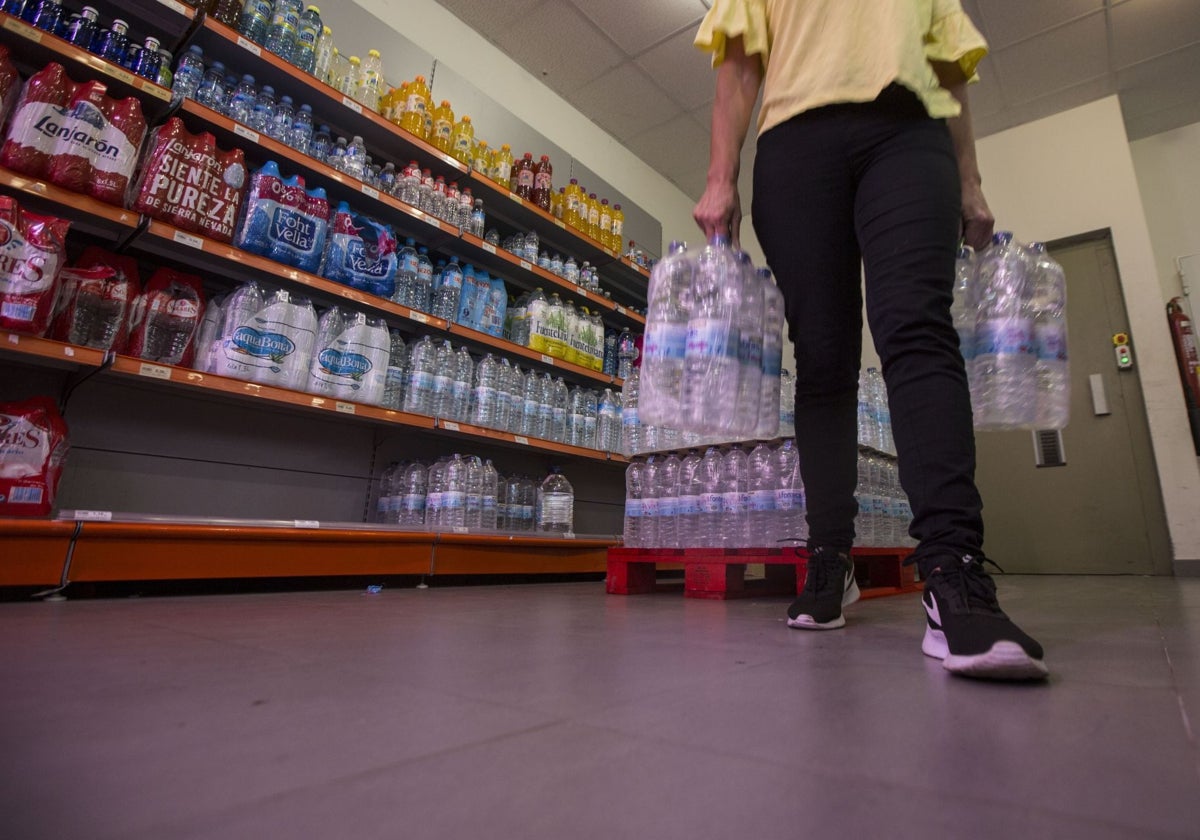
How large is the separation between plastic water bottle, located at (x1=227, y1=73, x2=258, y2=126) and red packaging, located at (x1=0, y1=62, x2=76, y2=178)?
584 millimetres

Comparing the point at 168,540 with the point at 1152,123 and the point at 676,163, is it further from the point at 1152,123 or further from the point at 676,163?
the point at 1152,123

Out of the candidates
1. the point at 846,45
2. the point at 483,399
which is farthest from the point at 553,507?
the point at 846,45

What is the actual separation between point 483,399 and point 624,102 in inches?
115

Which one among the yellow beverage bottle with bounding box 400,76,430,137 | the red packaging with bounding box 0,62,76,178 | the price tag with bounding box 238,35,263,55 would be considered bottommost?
the red packaging with bounding box 0,62,76,178

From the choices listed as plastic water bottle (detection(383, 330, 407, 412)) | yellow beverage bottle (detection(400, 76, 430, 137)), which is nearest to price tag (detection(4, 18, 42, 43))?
yellow beverage bottle (detection(400, 76, 430, 137))

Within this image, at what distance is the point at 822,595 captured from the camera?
4.29 ft

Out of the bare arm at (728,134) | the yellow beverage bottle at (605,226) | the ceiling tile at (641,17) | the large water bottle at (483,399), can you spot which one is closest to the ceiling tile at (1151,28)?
the ceiling tile at (641,17)

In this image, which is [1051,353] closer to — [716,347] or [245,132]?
[716,347]

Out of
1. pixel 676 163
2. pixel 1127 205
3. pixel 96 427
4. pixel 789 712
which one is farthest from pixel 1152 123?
pixel 96 427

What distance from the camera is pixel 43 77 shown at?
6.27 feet

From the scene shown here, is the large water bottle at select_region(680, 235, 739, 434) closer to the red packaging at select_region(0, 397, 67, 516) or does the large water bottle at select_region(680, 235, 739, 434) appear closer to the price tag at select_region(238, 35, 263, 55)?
the red packaging at select_region(0, 397, 67, 516)

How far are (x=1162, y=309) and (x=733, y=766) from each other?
17.2 feet

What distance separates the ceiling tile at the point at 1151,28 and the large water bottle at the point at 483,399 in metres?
4.44

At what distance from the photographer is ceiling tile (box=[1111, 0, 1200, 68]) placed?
3765 mm
